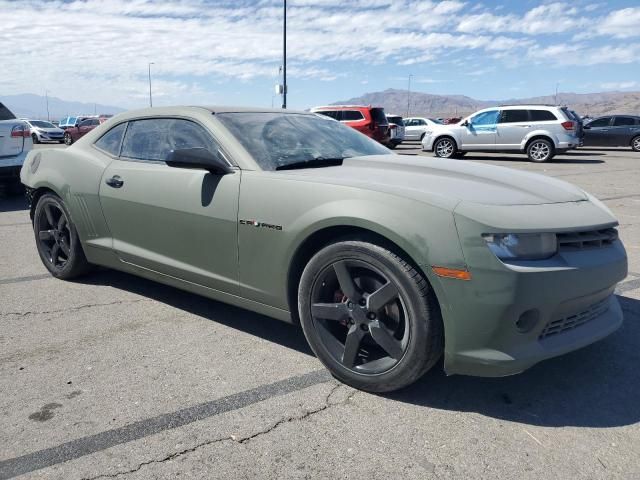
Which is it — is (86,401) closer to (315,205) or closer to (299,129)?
(315,205)

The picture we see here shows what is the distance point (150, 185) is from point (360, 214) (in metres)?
1.65

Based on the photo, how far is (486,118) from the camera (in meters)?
18.0

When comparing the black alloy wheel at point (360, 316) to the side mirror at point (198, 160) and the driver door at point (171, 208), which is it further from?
the side mirror at point (198, 160)

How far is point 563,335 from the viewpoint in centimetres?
257

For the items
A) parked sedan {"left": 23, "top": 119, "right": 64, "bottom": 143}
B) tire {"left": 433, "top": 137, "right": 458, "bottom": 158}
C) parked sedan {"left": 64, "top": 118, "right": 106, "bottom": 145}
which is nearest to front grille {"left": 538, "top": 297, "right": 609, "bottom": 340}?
tire {"left": 433, "top": 137, "right": 458, "bottom": 158}

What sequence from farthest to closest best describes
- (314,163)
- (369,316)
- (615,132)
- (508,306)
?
1. (615,132)
2. (314,163)
3. (369,316)
4. (508,306)

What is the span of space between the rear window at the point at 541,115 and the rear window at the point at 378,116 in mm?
5195

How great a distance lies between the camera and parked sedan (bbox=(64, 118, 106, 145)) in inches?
1201

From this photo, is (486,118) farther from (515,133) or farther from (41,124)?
(41,124)

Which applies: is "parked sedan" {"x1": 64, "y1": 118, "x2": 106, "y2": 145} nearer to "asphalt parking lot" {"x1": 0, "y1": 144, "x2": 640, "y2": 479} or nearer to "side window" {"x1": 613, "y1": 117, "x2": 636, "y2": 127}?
"side window" {"x1": 613, "y1": 117, "x2": 636, "y2": 127}

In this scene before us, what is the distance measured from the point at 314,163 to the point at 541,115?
1564cm

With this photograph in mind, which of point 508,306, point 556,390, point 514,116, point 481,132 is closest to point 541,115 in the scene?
point 514,116

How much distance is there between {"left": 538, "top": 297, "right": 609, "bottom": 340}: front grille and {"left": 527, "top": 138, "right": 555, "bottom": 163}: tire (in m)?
15.3

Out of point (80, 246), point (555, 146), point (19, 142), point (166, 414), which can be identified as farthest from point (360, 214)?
point (555, 146)
